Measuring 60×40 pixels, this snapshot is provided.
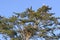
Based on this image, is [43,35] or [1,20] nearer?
[43,35]

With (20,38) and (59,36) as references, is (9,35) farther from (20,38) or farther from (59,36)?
(59,36)

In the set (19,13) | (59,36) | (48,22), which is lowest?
(59,36)

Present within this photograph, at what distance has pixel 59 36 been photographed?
2519 centimetres

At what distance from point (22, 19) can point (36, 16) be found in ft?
4.95

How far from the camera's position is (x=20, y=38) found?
25.4 m

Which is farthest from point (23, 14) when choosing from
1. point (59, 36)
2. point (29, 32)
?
point (59, 36)

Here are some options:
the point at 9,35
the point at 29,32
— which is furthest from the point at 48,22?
the point at 9,35

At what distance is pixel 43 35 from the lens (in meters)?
24.3

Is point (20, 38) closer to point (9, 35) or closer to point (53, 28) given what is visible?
point (9, 35)

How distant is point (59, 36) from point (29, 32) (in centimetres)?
327

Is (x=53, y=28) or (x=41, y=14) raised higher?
(x=41, y=14)

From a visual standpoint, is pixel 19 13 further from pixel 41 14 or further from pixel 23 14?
pixel 41 14

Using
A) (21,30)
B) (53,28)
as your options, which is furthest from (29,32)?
(53,28)

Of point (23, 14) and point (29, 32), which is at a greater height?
point (23, 14)
